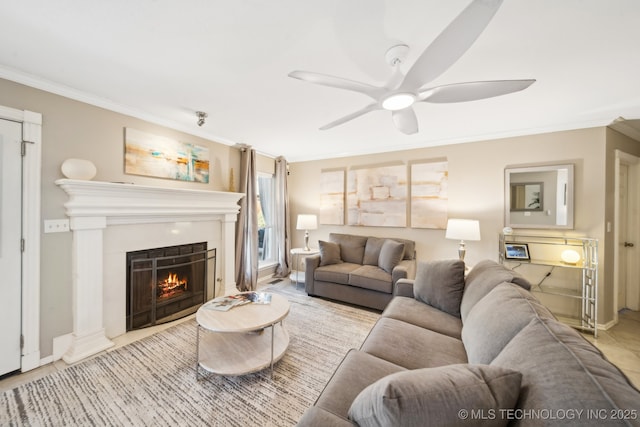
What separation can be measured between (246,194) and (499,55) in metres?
3.30

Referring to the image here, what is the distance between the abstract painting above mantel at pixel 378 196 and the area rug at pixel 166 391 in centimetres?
211

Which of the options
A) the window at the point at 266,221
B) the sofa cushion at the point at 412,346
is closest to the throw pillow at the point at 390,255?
the sofa cushion at the point at 412,346

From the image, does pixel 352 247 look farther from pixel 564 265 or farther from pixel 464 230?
pixel 564 265

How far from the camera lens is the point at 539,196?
296cm

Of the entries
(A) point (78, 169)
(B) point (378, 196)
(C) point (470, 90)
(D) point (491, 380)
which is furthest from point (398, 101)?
(A) point (78, 169)

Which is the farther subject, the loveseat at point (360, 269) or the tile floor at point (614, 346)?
the loveseat at point (360, 269)

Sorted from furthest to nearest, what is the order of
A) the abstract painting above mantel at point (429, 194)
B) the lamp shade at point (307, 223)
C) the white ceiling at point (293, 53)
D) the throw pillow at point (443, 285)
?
the lamp shade at point (307, 223), the abstract painting above mantel at point (429, 194), the throw pillow at point (443, 285), the white ceiling at point (293, 53)

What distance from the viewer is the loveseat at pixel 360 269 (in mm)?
3076

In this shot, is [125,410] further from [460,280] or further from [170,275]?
[460,280]

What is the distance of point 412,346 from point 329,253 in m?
2.29

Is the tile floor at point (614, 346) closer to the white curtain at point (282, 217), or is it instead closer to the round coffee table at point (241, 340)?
Result: the round coffee table at point (241, 340)

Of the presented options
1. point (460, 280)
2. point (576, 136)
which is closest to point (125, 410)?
point (460, 280)

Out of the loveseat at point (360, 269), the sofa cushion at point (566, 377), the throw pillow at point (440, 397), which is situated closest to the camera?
the sofa cushion at point (566, 377)

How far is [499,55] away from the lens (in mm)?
1612
